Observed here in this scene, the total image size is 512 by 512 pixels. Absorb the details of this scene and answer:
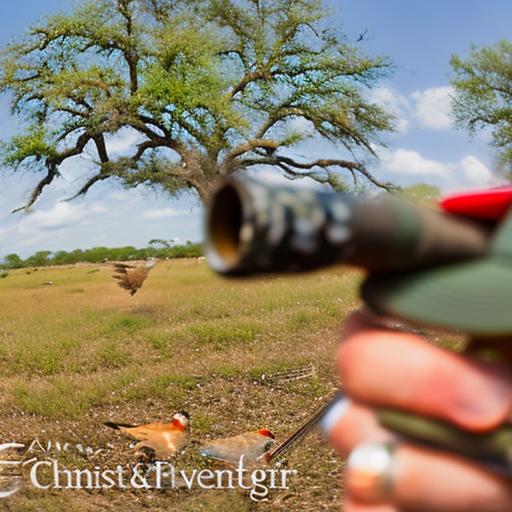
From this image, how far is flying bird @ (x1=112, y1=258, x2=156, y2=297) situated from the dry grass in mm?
211

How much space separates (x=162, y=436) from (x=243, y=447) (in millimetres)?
483

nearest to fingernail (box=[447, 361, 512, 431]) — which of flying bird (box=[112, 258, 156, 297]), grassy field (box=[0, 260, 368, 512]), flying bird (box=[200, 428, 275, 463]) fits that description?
grassy field (box=[0, 260, 368, 512])

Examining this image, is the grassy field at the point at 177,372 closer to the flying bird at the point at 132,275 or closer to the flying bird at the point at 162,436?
the flying bird at the point at 162,436

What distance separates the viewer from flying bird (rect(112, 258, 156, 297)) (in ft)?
27.6

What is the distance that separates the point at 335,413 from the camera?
2.04 feet

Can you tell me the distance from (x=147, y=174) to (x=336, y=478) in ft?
31.1

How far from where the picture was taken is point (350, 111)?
43.8ft

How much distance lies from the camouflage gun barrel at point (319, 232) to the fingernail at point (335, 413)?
13cm

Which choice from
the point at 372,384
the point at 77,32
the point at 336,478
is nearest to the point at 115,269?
the point at 336,478

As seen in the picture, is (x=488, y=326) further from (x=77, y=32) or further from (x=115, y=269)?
(x=77, y=32)

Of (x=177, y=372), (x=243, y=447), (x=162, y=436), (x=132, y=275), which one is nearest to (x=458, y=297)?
(x=243, y=447)

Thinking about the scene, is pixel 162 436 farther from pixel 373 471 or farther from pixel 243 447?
pixel 373 471

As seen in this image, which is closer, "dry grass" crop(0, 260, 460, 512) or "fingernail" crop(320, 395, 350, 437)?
"fingernail" crop(320, 395, 350, 437)

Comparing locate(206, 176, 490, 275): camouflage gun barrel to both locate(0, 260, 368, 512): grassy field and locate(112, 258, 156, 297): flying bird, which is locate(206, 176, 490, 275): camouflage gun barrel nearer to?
locate(0, 260, 368, 512): grassy field
